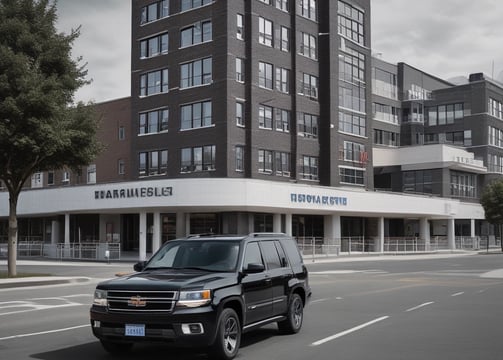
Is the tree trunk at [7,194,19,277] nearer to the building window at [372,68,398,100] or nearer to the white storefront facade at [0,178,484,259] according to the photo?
the white storefront facade at [0,178,484,259]

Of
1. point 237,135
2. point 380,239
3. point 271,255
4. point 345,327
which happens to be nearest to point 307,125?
point 237,135

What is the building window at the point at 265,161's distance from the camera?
48.7 meters

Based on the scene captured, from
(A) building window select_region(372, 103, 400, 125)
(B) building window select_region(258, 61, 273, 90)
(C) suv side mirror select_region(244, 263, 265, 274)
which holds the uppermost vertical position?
(A) building window select_region(372, 103, 400, 125)

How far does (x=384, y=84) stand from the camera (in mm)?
73000

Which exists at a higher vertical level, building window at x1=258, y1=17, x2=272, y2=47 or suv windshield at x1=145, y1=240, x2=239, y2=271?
building window at x1=258, y1=17, x2=272, y2=47

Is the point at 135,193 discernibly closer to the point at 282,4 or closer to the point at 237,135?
the point at 237,135

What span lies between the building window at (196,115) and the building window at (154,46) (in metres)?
5.45

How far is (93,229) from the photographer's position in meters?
57.5

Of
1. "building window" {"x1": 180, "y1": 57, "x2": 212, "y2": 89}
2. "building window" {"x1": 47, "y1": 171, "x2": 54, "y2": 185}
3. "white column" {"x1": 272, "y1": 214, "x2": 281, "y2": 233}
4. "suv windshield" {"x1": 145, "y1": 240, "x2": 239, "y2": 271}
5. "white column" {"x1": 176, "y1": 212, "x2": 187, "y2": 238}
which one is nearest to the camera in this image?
"suv windshield" {"x1": 145, "y1": 240, "x2": 239, "y2": 271}

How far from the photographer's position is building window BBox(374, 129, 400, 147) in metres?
71.6

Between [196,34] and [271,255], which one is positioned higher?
[196,34]

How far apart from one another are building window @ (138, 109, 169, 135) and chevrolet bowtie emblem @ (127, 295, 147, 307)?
141ft

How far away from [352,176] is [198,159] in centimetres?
1618

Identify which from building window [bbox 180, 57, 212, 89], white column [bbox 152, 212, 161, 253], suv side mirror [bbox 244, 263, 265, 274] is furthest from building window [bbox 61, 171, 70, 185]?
suv side mirror [bbox 244, 263, 265, 274]
